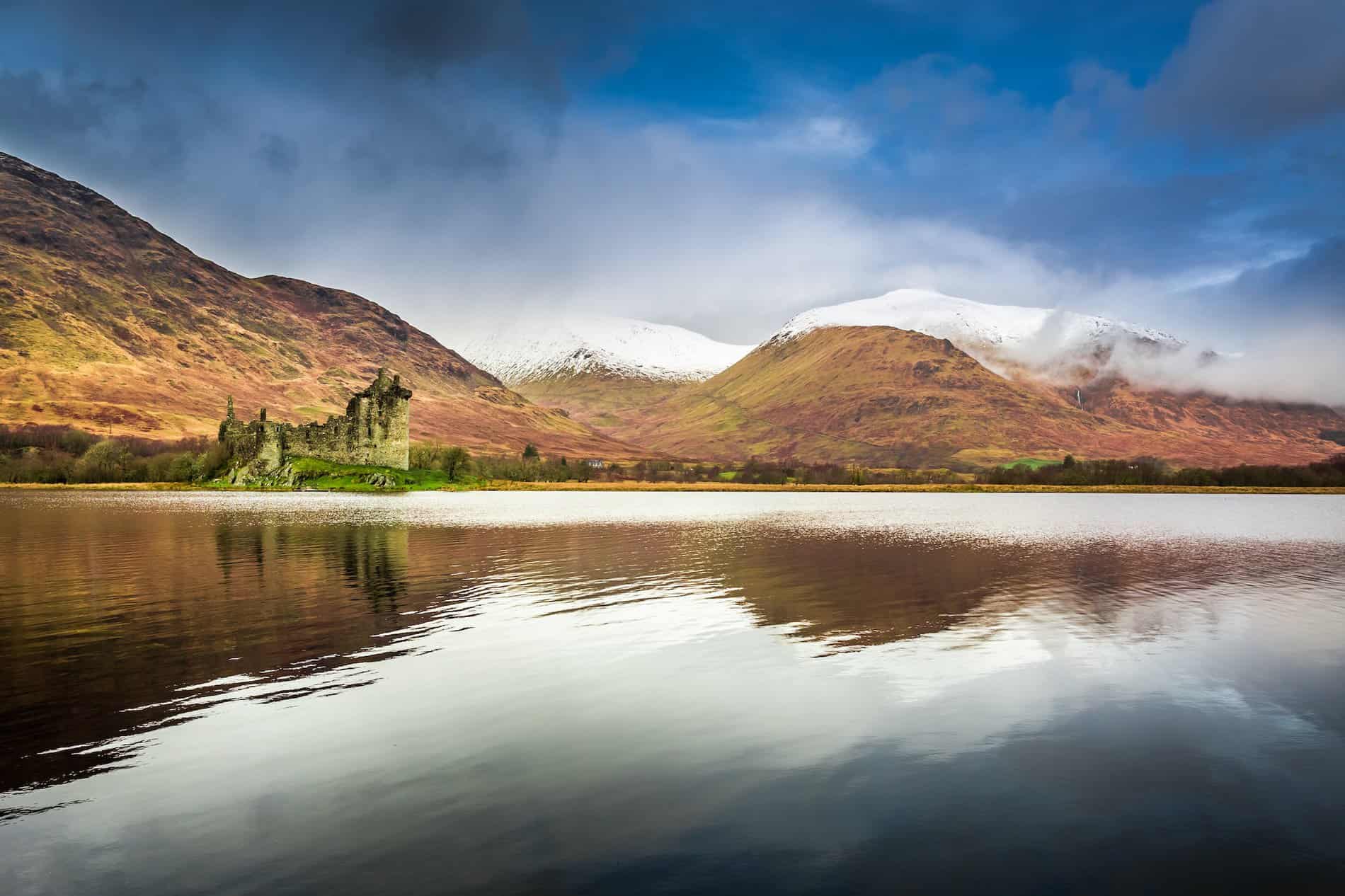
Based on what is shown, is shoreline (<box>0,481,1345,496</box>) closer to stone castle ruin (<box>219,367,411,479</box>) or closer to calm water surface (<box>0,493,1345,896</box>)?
stone castle ruin (<box>219,367,411,479</box>)

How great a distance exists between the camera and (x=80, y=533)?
50.1 meters

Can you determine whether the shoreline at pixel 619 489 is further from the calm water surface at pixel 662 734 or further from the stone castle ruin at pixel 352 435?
the calm water surface at pixel 662 734

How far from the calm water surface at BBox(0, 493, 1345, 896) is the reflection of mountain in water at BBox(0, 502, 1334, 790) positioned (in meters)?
0.20

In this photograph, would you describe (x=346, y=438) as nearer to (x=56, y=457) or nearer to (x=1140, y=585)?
(x=56, y=457)

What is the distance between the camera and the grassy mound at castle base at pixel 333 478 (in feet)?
491

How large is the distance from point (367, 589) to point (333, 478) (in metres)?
134

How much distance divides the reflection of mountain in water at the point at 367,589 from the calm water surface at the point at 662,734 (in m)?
0.20

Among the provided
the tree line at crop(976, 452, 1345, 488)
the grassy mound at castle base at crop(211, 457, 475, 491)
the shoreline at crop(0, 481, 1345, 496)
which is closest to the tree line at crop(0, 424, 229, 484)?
the shoreline at crop(0, 481, 1345, 496)

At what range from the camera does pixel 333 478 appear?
151750 mm

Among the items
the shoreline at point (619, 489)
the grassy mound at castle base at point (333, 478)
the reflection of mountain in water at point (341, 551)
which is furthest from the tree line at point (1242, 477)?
the reflection of mountain in water at point (341, 551)

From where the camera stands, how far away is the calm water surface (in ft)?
31.1

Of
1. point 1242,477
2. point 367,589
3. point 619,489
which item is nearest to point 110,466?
point 619,489

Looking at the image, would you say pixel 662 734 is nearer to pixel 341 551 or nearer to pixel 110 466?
pixel 341 551

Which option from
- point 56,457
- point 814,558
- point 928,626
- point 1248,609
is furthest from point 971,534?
point 56,457
